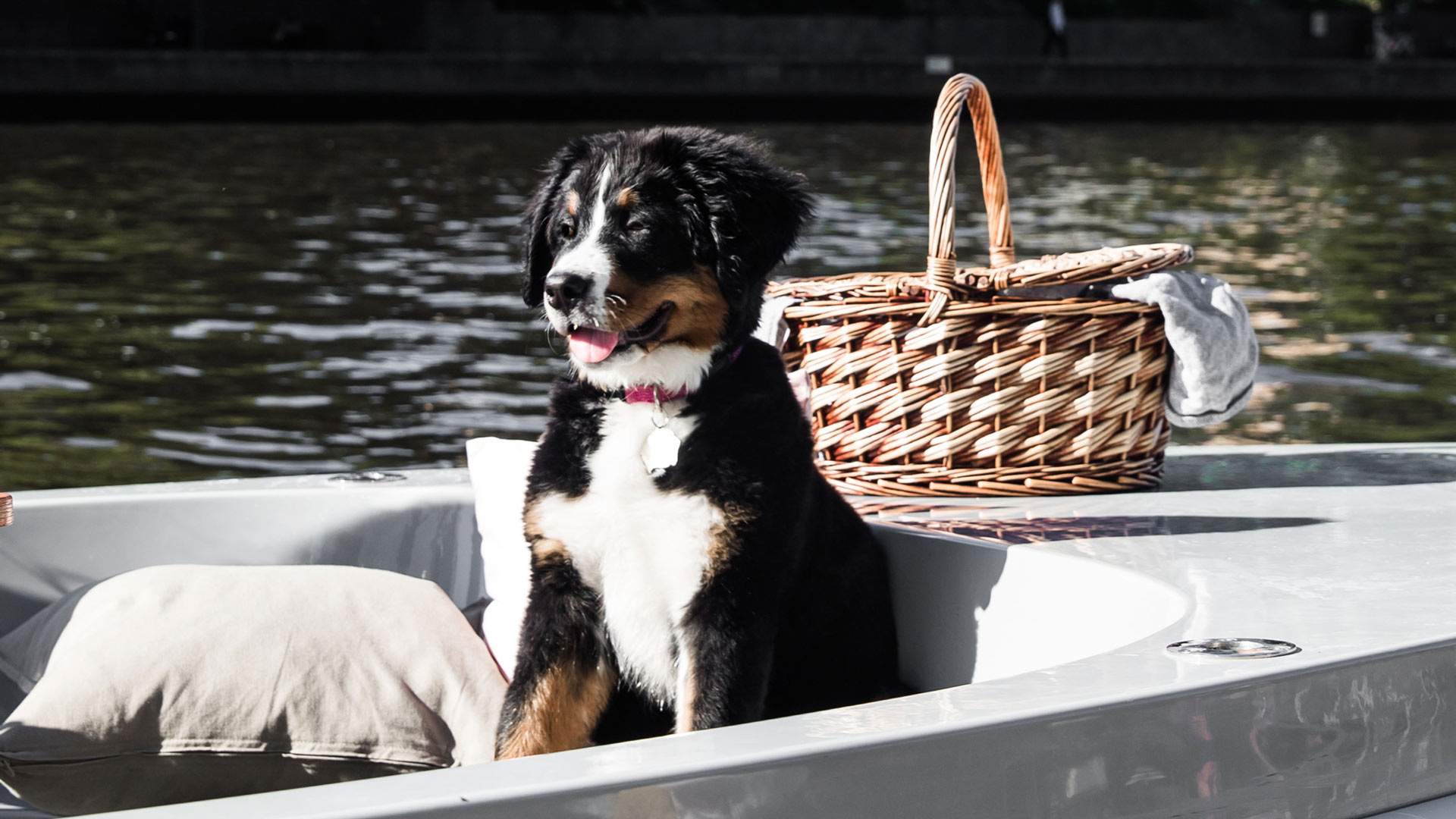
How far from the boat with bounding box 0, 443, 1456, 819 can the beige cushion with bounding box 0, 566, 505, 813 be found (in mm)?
152

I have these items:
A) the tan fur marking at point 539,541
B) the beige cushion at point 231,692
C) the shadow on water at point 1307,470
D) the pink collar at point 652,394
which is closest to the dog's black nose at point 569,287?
the pink collar at point 652,394

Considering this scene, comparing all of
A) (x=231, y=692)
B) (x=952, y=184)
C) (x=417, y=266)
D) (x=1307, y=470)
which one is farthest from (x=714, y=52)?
(x=231, y=692)

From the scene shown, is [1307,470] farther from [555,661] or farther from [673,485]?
[555,661]

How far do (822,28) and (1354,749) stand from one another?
96.2ft

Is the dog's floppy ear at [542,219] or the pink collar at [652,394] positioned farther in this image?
the dog's floppy ear at [542,219]

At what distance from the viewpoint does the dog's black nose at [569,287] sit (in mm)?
2570

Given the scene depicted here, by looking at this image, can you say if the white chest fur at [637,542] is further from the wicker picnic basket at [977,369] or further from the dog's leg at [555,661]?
the wicker picnic basket at [977,369]

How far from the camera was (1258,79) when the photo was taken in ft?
90.4

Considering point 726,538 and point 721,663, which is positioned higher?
point 726,538

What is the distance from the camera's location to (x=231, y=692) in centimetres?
288

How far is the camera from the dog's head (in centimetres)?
262

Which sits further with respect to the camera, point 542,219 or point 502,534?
point 502,534

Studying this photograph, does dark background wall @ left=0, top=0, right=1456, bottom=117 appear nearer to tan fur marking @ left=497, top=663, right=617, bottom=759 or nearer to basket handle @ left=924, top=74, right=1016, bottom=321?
basket handle @ left=924, top=74, right=1016, bottom=321

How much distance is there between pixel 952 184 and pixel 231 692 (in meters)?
1.57
